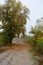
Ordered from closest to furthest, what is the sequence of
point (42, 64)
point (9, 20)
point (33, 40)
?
1. point (42, 64)
2. point (33, 40)
3. point (9, 20)

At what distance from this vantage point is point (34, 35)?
32156 millimetres

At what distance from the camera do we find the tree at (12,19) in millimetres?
36281

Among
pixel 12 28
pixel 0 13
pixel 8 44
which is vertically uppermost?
pixel 0 13

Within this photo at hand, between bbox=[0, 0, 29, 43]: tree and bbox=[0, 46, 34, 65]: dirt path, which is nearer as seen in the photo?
bbox=[0, 46, 34, 65]: dirt path

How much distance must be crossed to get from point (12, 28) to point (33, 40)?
597cm

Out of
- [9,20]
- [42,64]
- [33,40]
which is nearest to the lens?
[42,64]

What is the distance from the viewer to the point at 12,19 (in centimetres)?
3625

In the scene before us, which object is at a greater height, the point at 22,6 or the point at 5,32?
the point at 22,6

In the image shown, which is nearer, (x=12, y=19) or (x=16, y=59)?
(x=16, y=59)

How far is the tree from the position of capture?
119 ft

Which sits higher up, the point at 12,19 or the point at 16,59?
the point at 12,19

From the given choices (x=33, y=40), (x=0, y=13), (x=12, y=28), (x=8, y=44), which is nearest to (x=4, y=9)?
(x=0, y=13)

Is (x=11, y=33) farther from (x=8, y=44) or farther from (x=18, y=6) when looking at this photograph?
(x=18, y=6)

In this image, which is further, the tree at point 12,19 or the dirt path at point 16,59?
the tree at point 12,19
